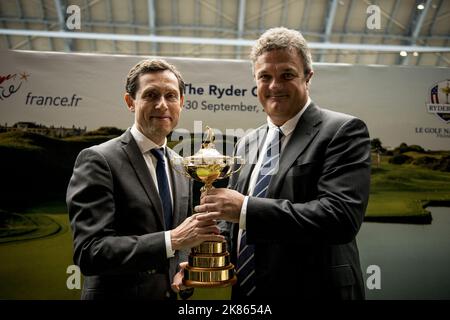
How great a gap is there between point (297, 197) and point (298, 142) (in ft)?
0.90

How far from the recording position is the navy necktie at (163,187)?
210cm

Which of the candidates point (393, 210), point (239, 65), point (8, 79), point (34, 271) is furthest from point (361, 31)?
point (34, 271)

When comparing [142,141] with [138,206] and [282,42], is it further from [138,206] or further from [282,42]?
[282,42]

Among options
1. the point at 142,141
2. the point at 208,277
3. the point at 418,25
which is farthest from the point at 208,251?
the point at 418,25

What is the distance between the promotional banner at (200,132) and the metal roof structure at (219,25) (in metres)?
0.34

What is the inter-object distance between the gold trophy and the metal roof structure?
7.53 feet

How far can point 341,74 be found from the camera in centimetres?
376

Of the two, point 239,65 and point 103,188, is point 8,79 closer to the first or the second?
point 239,65

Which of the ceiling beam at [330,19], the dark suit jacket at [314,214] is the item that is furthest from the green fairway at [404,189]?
the dark suit jacket at [314,214]

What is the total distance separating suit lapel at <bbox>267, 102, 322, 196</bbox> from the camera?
1840 mm

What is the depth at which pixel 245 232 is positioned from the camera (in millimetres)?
1920

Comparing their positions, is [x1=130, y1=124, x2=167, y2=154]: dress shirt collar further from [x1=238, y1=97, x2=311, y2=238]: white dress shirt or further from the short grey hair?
the short grey hair

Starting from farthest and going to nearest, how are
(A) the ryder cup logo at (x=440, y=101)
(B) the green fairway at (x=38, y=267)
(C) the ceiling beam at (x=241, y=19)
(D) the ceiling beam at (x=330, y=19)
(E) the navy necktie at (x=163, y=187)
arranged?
(C) the ceiling beam at (x=241, y=19) → (D) the ceiling beam at (x=330, y=19) → (A) the ryder cup logo at (x=440, y=101) → (B) the green fairway at (x=38, y=267) → (E) the navy necktie at (x=163, y=187)

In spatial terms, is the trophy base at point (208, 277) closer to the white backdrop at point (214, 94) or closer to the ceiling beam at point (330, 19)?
the white backdrop at point (214, 94)
